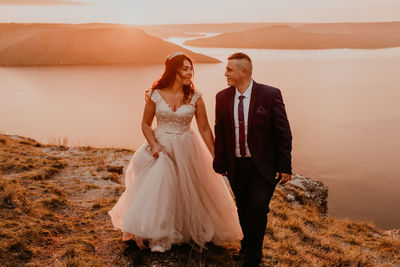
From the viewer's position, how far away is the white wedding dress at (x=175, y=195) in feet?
13.1

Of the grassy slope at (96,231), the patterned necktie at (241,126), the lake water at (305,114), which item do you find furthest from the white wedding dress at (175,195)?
the lake water at (305,114)

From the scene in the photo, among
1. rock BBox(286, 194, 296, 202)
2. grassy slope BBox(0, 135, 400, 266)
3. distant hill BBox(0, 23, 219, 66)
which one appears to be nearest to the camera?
grassy slope BBox(0, 135, 400, 266)

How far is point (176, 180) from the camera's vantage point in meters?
4.20

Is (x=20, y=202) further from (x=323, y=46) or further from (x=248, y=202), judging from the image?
(x=323, y=46)

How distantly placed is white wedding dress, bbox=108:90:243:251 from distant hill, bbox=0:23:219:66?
278 feet

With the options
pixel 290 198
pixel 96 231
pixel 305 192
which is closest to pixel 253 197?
pixel 96 231

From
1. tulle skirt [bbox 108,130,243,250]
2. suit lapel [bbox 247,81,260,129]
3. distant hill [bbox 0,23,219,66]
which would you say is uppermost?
distant hill [bbox 0,23,219,66]

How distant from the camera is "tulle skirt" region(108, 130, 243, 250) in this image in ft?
13.0

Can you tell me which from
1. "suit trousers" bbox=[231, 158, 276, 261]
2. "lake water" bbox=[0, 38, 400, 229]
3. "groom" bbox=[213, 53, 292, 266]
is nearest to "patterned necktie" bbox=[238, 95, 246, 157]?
"groom" bbox=[213, 53, 292, 266]

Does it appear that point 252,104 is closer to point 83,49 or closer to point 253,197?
point 253,197

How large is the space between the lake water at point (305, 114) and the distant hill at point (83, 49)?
5596 mm

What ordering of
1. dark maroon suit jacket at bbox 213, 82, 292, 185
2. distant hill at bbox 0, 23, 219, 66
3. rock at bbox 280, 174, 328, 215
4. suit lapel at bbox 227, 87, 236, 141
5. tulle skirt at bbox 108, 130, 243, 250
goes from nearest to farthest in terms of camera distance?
dark maroon suit jacket at bbox 213, 82, 292, 185
suit lapel at bbox 227, 87, 236, 141
tulle skirt at bbox 108, 130, 243, 250
rock at bbox 280, 174, 328, 215
distant hill at bbox 0, 23, 219, 66

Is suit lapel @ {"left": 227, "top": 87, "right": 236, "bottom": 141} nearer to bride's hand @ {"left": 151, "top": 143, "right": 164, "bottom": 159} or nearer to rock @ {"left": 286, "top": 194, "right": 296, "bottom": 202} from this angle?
bride's hand @ {"left": 151, "top": 143, "right": 164, "bottom": 159}

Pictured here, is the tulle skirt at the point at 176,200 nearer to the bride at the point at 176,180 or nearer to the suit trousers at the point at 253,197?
the bride at the point at 176,180
